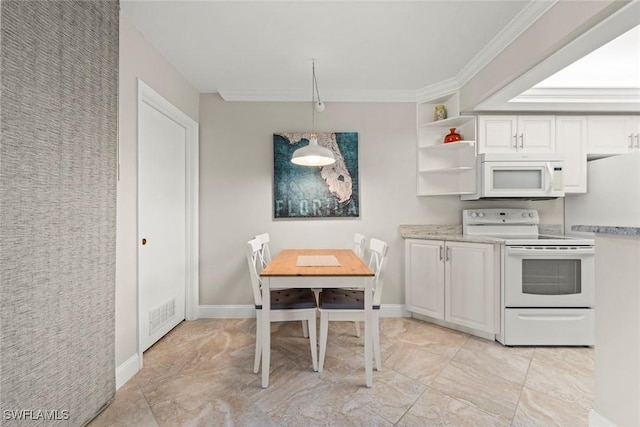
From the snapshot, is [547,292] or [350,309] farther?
[547,292]

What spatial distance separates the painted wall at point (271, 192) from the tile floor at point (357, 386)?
2.59 feet

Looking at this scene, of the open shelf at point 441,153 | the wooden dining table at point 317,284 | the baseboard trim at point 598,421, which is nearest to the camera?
the baseboard trim at point 598,421

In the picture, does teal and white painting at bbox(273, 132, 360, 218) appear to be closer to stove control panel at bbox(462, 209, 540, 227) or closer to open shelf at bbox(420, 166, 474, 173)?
open shelf at bbox(420, 166, 474, 173)

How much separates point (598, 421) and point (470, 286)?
1269mm

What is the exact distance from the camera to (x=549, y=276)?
8.05 feet

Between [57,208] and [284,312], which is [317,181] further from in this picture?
[57,208]

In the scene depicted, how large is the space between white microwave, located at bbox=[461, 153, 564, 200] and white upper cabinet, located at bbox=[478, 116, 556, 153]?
116mm

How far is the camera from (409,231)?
3.17 meters

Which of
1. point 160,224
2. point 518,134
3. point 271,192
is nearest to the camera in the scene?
point 160,224

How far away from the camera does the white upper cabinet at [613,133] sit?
285cm

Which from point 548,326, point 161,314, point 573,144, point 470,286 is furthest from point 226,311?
point 573,144

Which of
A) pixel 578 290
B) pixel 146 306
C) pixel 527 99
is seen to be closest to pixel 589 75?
pixel 527 99

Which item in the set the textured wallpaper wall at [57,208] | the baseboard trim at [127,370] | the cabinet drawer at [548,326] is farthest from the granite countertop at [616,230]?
the baseboard trim at [127,370]

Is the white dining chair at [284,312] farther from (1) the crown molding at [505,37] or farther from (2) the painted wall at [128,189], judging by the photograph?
(1) the crown molding at [505,37]
